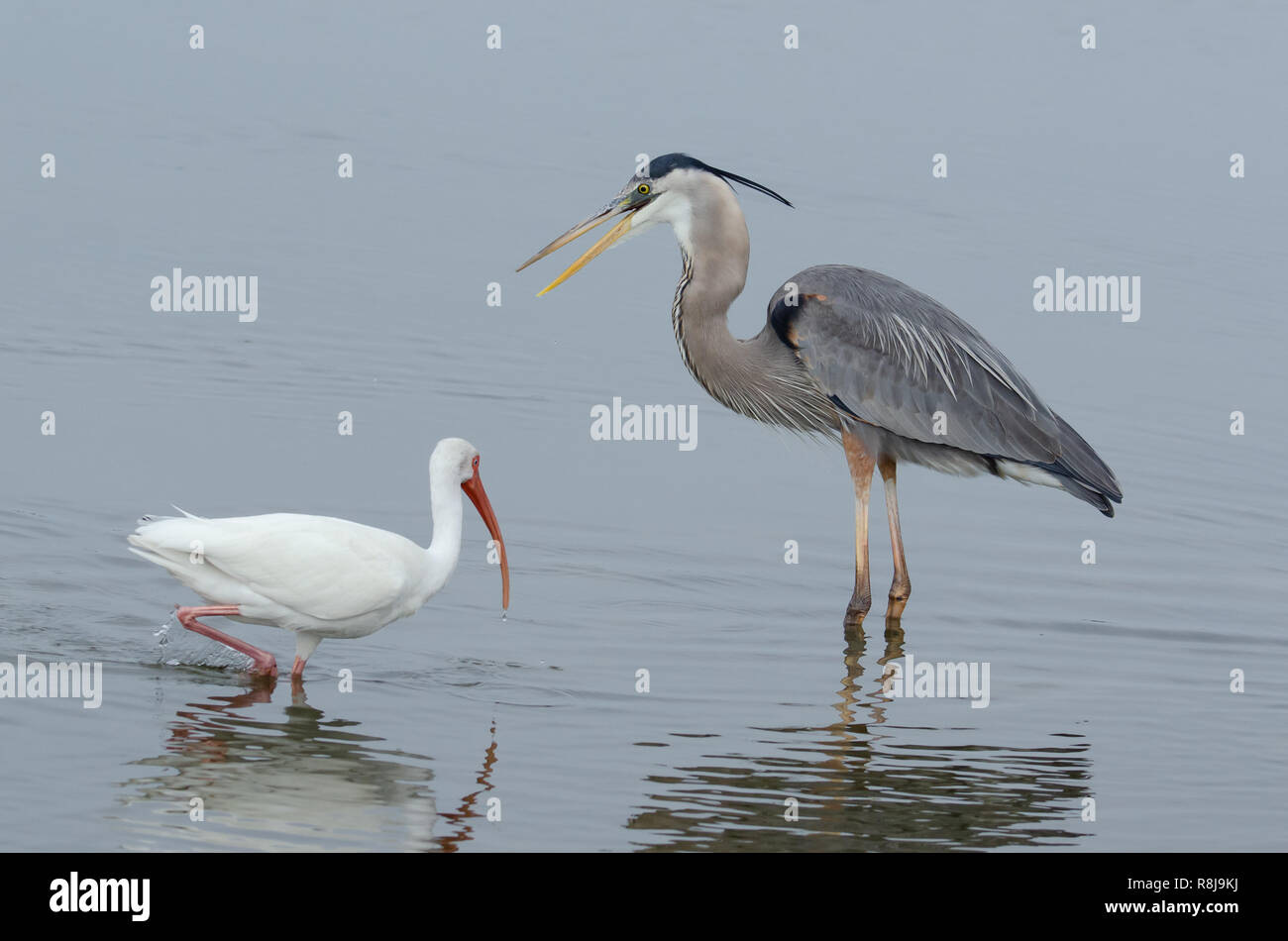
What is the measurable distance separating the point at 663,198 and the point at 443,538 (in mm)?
2811

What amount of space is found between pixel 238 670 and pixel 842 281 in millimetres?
4213

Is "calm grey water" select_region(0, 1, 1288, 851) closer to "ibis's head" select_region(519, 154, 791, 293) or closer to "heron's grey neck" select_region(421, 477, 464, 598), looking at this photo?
"heron's grey neck" select_region(421, 477, 464, 598)

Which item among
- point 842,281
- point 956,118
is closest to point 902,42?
point 956,118

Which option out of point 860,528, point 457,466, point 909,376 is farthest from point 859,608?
point 457,466

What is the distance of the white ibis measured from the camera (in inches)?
342

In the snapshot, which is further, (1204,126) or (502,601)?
(1204,126)

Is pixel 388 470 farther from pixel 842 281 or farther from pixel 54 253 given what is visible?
pixel 54 253

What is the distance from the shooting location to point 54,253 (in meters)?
16.3
